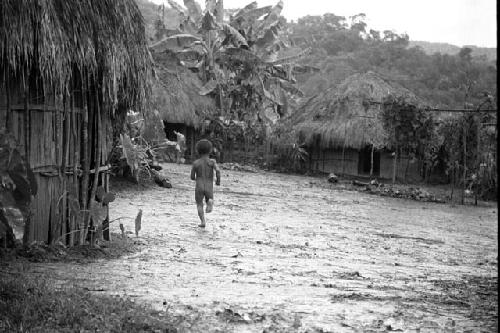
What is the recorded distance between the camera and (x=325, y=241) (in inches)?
394

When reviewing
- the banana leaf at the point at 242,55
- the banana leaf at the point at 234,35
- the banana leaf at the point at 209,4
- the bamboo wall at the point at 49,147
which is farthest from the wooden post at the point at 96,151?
the banana leaf at the point at 242,55

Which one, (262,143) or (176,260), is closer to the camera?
(176,260)

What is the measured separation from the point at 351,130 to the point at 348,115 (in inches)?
41.5

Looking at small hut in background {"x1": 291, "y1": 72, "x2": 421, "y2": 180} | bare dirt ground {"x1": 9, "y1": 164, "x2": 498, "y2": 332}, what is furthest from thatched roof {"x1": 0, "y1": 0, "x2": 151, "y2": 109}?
small hut in background {"x1": 291, "y1": 72, "x2": 421, "y2": 180}

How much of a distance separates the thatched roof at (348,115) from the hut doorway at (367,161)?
5.08 ft

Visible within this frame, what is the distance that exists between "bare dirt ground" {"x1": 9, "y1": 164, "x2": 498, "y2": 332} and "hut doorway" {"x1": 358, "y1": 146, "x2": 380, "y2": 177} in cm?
1308

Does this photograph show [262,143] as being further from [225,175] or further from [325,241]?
[325,241]

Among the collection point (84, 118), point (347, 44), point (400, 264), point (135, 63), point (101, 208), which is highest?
point (347, 44)

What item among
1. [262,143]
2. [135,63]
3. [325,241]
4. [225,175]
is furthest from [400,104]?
[135,63]

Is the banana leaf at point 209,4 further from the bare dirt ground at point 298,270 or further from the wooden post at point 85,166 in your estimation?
the wooden post at point 85,166

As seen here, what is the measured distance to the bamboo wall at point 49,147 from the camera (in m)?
6.51

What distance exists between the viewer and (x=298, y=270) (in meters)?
7.23

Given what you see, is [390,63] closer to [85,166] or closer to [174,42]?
[174,42]

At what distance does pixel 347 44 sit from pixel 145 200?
A: 33.9 metres
